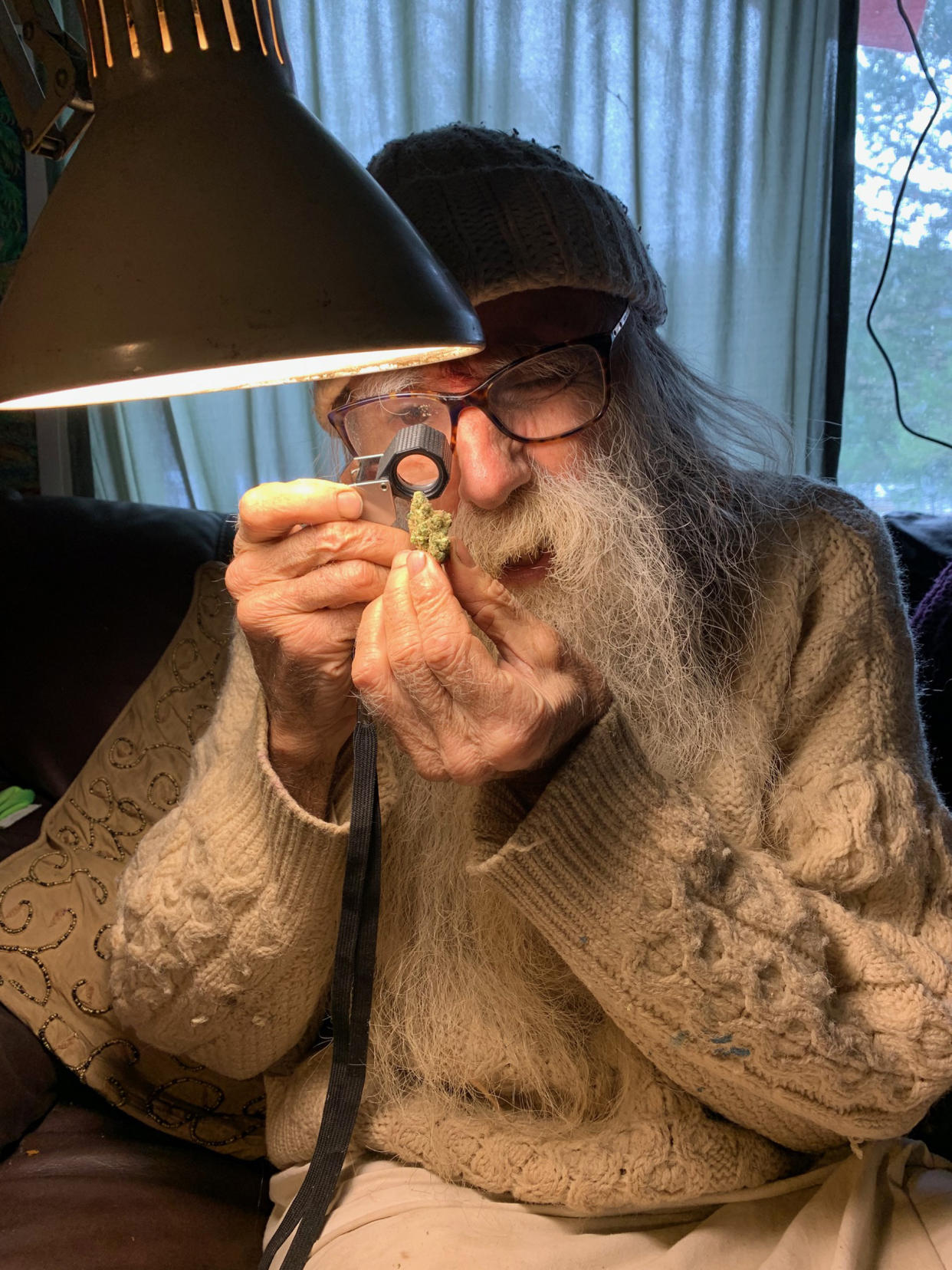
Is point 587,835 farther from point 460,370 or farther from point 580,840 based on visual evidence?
point 460,370

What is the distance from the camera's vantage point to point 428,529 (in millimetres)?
821

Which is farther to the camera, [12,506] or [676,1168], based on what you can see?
[12,506]

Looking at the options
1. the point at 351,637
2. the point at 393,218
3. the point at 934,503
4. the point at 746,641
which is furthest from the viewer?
the point at 934,503

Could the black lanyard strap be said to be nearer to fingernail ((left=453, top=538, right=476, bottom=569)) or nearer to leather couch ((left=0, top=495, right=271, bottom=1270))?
fingernail ((left=453, top=538, right=476, bottom=569))

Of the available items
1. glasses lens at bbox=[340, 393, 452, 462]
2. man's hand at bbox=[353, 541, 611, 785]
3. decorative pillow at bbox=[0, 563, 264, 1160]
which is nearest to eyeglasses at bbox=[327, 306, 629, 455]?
glasses lens at bbox=[340, 393, 452, 462]

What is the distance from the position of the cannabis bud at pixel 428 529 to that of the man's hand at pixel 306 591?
0.02 meters

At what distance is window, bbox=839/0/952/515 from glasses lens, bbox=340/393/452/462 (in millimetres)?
1821

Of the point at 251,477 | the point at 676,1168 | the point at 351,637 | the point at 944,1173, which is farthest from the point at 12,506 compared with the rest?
the point at 944,1173

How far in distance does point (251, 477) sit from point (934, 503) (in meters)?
1.76

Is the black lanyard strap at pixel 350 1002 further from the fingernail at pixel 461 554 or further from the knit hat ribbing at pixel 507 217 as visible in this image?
the knit hat ribbing at pixel 507 217

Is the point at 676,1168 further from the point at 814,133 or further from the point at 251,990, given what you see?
the point at 814,133

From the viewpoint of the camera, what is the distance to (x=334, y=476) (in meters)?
1.40

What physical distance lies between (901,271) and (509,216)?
5.97 ft

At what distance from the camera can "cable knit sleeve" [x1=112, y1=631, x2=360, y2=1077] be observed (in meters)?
1.04
